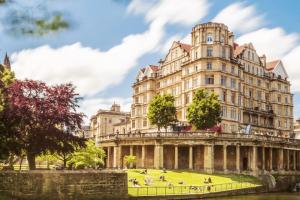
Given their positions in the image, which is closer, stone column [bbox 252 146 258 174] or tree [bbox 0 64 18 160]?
tree [bbox 0 64 18 160]

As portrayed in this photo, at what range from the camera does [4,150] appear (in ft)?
135

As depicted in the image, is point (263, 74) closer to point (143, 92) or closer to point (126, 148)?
point (143, 92)

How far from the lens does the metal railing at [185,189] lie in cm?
4981

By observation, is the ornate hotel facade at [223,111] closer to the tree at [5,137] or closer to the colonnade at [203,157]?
the colonnade at [203,157]

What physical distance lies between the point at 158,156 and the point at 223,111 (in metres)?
22.1

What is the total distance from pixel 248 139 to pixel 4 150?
5024cm

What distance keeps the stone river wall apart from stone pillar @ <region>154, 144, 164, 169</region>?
3000cm

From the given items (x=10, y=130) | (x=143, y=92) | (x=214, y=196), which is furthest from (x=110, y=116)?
(x=10, y=130)

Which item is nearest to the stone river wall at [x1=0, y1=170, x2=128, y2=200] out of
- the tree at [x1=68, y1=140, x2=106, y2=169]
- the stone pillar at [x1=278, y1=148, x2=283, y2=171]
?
the tree at [x1=68, y1=140, x2=106, y2=169]

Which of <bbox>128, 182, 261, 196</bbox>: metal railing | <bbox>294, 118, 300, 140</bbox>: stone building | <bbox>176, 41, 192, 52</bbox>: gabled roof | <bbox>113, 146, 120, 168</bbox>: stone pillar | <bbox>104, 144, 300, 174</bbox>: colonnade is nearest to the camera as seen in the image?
<bbox>128, 182, 261, 196</bbox>: metal railing

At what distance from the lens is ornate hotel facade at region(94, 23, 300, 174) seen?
77875mm

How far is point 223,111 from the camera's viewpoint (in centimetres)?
9200

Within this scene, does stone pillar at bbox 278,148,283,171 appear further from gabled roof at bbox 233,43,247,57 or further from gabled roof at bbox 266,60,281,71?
gabled roof at bbox 266,60,281,71

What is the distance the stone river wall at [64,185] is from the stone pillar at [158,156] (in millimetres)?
30000
